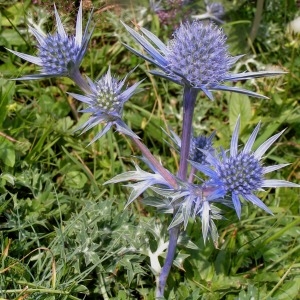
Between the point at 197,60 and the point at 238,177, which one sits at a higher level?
the point at 197,60

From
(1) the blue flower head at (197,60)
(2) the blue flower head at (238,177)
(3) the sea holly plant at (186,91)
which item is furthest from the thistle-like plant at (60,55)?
(2) the blue flower head at (238,177)

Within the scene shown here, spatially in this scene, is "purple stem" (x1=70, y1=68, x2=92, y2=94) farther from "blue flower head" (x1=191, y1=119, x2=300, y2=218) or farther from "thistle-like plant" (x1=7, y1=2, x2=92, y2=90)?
"blue flower head" (x1=191, y1=119, x2=300, y2=218)

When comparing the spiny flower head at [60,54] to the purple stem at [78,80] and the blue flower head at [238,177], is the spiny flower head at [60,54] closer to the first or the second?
the purple stem at [78,80]

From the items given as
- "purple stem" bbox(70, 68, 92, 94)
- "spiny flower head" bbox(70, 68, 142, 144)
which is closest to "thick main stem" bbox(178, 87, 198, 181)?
Result: "spiny flower head" bbox(70, 68, 142, 144)

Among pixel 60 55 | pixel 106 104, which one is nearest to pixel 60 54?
pixel 60 55

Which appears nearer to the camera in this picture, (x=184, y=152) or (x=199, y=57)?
(x=199, y=57)

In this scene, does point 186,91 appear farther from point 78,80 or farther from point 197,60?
point 78,80

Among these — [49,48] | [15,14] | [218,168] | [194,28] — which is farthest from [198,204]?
[15,14]
